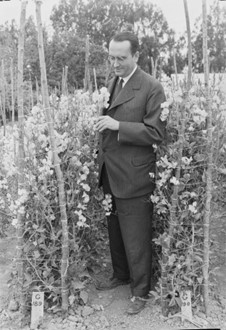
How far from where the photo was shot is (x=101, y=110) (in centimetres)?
297

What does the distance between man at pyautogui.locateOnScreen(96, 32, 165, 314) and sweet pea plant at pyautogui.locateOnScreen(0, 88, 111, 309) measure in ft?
0.51

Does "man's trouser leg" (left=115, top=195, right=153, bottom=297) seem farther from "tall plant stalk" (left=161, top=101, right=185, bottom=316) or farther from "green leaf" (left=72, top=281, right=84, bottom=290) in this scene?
"green leaf" (left=72, top=281, right=84, bottom=290)

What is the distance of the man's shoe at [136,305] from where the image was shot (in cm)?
299

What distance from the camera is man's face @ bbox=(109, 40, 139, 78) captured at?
2797 millimetres

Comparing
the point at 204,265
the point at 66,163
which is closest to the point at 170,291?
the point at 204,265

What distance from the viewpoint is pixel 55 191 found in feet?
9.14

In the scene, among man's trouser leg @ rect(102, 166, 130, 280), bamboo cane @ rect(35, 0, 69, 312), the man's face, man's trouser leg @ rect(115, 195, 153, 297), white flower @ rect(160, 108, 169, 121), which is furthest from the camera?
man's trouser leg @ rect(102, 166, 130, 280)

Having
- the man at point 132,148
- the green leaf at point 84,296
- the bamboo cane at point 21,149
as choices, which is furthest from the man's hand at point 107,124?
the green leaf at point 84,296

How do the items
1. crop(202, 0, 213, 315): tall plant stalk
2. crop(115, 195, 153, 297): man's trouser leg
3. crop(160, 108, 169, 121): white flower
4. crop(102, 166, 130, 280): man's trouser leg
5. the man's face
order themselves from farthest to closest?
crop(102, 166, 130, 280): man's trouser leg < crop(115, 195, 153, 297): man's trouser leg < the man's face < crop(160, 108, 169, 121): white flower < crop(202, 0, 213, 315): tall plant stalk

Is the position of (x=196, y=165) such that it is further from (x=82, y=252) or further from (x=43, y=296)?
(x=43, y=296)


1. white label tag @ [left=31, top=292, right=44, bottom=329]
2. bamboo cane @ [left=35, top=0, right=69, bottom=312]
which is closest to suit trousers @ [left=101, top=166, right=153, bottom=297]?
bamboo cane @ [left=35, top=0, right=69, bottom=312]

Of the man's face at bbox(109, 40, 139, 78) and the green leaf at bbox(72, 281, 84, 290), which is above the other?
the man's face at bbox(109, 40, 139, 78)

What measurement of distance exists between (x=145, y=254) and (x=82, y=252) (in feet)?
1.76

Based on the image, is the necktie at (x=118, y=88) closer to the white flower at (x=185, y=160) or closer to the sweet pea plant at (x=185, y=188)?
the sweet pea plant at (x=185, y=188)
